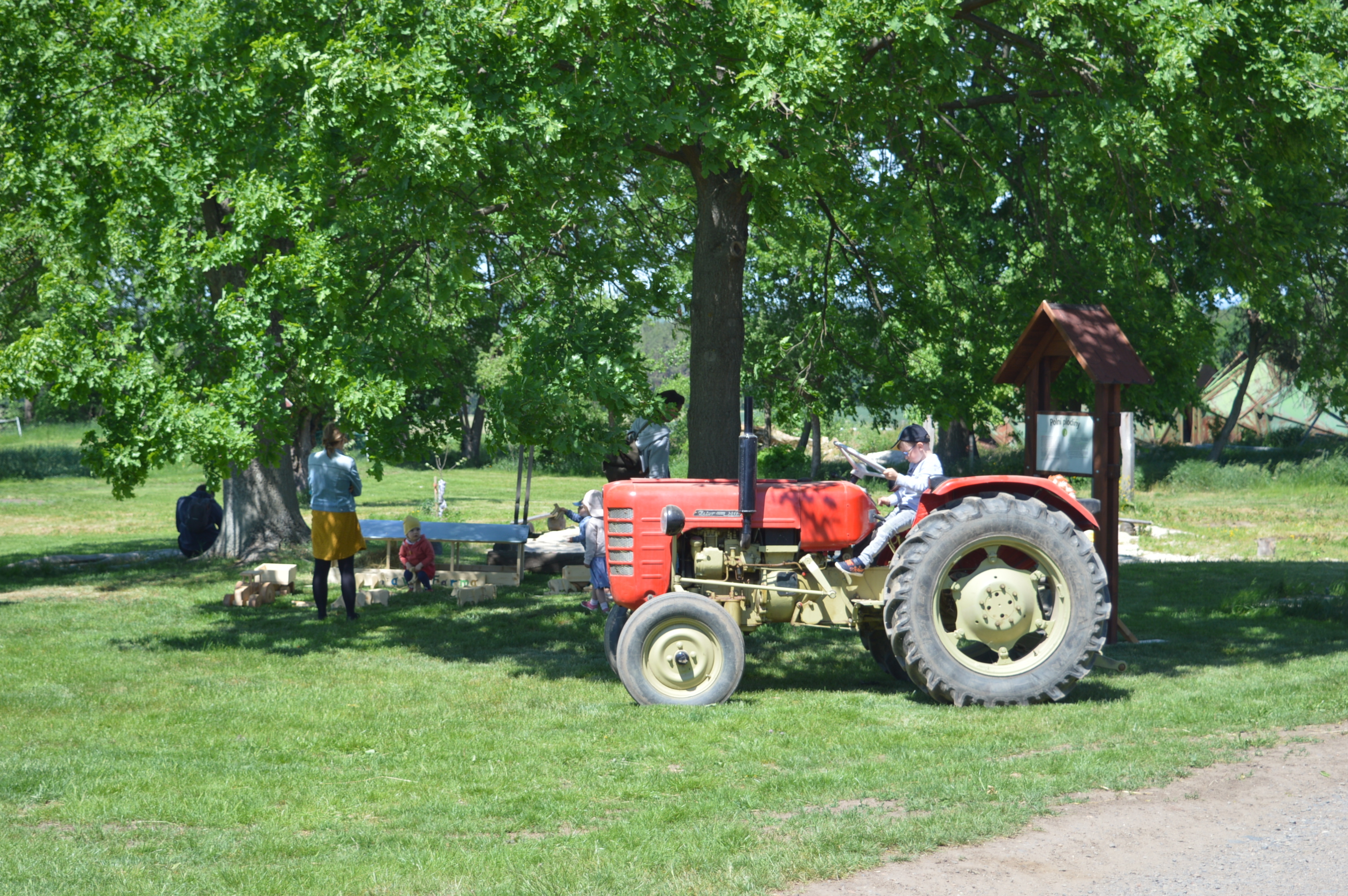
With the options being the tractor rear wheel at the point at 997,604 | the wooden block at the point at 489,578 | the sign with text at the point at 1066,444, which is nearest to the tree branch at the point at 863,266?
the sign with text at the point at 1066,444

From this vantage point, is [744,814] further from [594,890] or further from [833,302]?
[833,302]

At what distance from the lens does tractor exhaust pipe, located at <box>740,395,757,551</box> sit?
7254 millimetres

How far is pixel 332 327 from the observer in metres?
9.55

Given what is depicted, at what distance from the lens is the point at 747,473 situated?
7.48 meters

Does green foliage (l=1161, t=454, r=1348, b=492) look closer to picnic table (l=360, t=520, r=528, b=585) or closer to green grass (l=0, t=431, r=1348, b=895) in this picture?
green grass (l=0, t=431, r=1348, b=895)

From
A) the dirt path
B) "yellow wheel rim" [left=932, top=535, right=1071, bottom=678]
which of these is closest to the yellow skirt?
"yellow wheel rim" [left=932, top=535, right=1071, bottom=678]

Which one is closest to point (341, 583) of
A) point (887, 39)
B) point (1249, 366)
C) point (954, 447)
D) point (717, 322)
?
point (717, 322)

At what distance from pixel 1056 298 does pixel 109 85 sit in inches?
374

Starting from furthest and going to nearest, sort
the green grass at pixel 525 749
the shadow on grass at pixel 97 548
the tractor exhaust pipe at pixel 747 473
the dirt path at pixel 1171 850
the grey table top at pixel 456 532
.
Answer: the shadow on grass at pixel 97 548
the grey table top at pixel 456 532
the tractor exhaust pipe at pixel 747 473
the green grass at pixel 525 749
the dirt path at pixel 1171 850

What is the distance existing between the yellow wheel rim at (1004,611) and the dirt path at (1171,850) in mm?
1691

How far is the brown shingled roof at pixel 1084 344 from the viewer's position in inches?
352

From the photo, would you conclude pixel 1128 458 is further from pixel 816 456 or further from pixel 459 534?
pixel 459 534

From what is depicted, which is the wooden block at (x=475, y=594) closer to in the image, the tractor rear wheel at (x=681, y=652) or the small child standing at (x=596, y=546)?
the small child standing at (x=596, y=546)

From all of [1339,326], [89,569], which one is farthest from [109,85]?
[1339,326]
